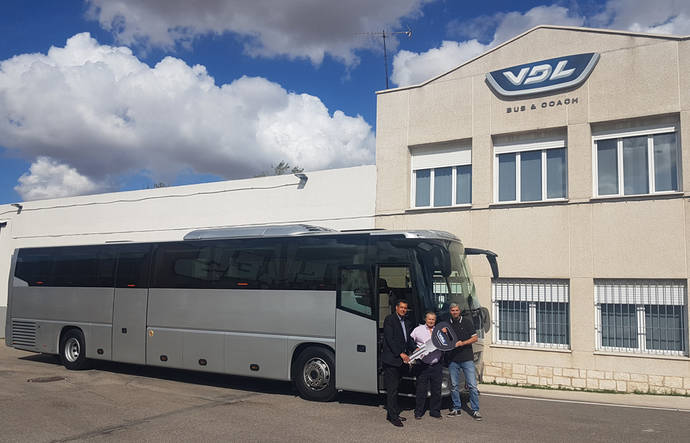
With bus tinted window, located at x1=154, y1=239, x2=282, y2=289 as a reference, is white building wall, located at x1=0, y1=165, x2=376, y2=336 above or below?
above

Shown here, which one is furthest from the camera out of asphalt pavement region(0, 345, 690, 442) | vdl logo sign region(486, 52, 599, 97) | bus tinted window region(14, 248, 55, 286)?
bus tinted window region(14, 248, 55, 286)

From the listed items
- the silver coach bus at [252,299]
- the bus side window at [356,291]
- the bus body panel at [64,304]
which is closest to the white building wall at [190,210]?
the silver coach bus at [252,299]

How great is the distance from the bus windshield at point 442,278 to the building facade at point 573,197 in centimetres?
390

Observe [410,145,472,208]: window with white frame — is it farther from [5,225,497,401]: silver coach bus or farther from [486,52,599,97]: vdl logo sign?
[5,225,497,401]: silver coach bus

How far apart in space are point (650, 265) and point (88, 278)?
43.2 ft

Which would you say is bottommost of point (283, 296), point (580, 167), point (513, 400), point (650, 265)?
point (513, 400)

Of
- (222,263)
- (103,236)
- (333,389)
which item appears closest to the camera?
(333,389)

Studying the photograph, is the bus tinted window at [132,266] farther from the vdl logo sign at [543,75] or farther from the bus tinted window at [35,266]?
the vdl logo sign at [543,75]

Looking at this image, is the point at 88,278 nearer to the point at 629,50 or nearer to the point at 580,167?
the point at 580,167

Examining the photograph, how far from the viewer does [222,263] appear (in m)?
11.9

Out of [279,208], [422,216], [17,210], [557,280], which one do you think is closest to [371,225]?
[422,216]

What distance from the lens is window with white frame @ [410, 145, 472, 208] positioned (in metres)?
15.2

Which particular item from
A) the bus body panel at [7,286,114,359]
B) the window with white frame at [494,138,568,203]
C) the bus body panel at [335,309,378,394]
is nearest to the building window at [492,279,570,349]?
the window with white frame at [494,138,568,203]

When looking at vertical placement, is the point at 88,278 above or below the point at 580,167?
below
